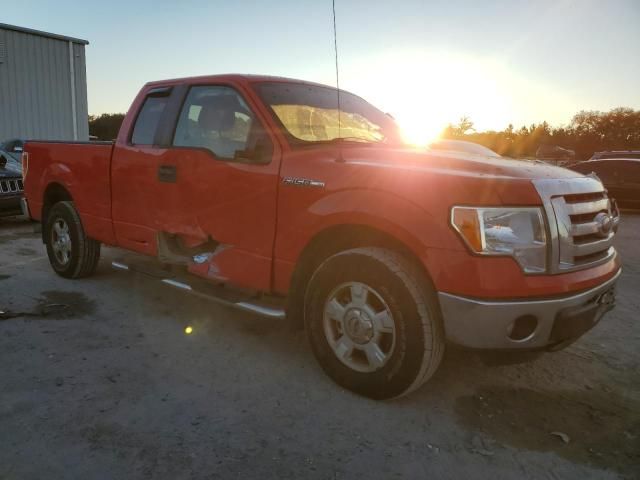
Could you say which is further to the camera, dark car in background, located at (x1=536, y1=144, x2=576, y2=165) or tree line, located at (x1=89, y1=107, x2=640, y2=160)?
tree line, located at (x1=89, y1=107, x2=640, y2=160)

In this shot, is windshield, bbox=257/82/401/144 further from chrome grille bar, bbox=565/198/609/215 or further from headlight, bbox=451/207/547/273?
chrome grille bar, bbox=565/198/609/215

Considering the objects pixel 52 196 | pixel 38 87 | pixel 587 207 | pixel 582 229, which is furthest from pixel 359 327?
pixel 38 87

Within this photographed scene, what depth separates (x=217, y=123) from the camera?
3.63m

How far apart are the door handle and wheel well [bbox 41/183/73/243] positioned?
174 centimetres

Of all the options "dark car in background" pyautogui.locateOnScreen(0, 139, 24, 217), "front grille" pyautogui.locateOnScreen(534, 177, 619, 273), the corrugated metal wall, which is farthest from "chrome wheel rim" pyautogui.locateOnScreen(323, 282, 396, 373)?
the corrugated metal wall

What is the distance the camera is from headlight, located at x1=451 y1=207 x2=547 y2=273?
239cm

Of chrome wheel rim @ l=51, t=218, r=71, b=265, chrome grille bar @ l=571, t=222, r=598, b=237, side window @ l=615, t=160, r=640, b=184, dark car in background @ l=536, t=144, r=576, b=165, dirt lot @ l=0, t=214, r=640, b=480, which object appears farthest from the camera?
dark car in background @ l=536, t=144, r=576, b=165

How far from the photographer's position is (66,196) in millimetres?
5078

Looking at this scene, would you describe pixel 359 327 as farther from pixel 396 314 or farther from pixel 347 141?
pixel 347 141

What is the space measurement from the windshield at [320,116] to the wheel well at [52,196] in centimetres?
272

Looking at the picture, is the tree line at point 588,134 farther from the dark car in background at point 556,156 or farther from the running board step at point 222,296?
the running board step at point 222,296

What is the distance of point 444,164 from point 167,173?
2100 mm

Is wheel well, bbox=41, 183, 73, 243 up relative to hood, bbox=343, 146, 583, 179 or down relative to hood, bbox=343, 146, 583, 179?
down

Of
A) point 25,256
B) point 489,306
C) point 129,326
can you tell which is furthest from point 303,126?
point 25,256
